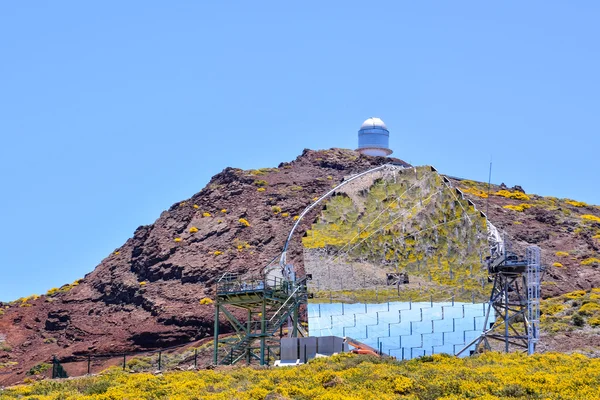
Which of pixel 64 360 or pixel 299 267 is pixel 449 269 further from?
pixel 64 360

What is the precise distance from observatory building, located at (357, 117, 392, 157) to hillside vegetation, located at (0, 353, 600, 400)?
74260mm

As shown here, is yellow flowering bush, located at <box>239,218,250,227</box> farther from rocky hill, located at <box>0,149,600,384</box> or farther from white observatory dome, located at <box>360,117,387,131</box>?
white observatory dome, located at <box>360,117,387,131</box>

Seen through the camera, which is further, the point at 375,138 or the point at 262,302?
the point at 375,138

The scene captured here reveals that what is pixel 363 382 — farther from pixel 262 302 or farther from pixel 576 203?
pixel 576 203

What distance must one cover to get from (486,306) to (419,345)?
17.3 feet

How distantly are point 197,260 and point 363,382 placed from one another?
56732 mm

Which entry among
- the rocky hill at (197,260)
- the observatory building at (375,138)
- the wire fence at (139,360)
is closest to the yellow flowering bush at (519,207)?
the rocky hill at (197,260)

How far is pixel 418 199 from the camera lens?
63.4 m

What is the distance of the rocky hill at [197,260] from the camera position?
3287 inches

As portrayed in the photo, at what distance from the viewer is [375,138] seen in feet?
383

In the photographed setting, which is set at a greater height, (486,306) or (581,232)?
(581,232)

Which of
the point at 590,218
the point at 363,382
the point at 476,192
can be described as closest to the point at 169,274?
the point at 476,192

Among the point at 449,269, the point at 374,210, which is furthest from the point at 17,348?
the point at 449,269

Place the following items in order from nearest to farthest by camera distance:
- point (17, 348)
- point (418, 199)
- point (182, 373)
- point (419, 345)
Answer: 1. point (182, 373)
2. point (419, 345)
3. point (418, 199)
4. point (17, 348)
